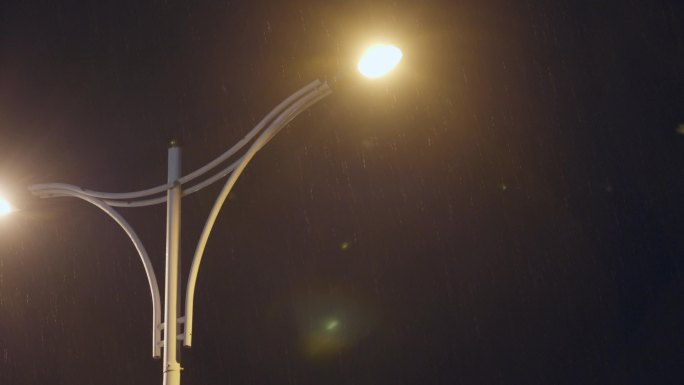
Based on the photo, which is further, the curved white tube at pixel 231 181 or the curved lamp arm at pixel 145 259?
the curved white tube at pixel 231 181

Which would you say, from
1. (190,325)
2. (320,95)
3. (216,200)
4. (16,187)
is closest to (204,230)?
(216,200)

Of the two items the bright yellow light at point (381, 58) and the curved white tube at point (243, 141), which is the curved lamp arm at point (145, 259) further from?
the bright yellow light at point (381, 58)

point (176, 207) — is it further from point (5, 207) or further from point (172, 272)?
point (5, 207)

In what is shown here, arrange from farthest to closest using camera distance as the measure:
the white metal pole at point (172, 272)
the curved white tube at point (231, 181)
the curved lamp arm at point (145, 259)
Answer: the curved white tube at point (231, 181) → the curved lamp arm at point (145, 259) → the white metal pole at point (172, 272)

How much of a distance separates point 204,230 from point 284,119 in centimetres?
110

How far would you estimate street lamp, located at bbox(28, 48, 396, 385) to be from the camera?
8.23 metres

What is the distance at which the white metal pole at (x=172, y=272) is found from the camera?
8102 mm

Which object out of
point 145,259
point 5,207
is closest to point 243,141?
point 145,259

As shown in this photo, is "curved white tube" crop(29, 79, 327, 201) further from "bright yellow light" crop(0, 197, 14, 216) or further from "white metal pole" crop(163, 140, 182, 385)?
"bright yellow light" crop(0, 197, 14, 216)

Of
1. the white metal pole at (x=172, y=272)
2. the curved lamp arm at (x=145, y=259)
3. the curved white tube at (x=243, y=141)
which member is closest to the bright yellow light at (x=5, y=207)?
the curved lamp arm at (x=145, y=259)

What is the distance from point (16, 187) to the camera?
9.93 meters

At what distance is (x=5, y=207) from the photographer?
991 centimetres

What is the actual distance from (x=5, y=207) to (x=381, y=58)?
3.82 meters

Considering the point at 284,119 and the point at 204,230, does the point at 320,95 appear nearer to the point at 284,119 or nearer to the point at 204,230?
the point at 284,119
